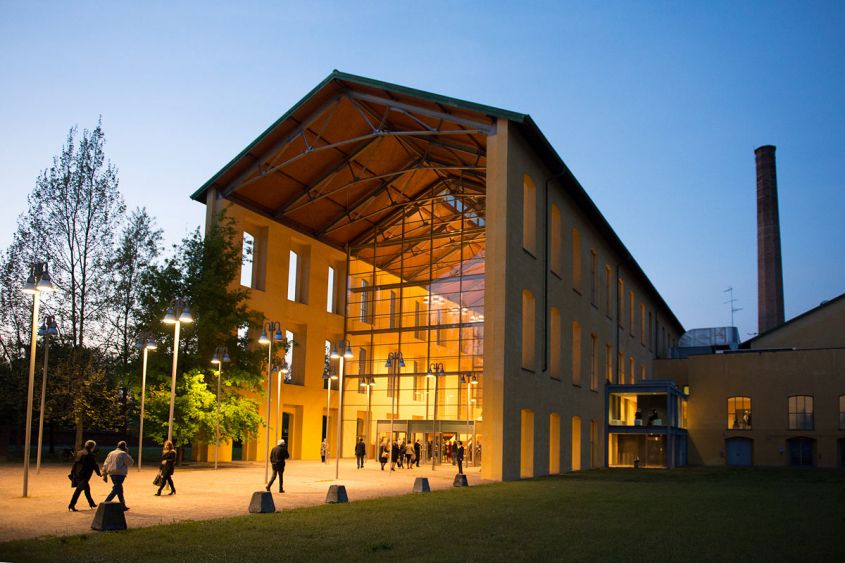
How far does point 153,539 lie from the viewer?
1238 centimetres

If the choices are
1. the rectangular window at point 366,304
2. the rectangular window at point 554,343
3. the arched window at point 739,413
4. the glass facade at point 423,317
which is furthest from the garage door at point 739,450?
the rectangular window at point 366,304

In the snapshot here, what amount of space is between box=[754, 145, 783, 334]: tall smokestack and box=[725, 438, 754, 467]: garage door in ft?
54.3

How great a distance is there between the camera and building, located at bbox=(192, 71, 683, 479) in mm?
31078

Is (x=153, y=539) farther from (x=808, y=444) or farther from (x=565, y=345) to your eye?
(x=808, y=444)

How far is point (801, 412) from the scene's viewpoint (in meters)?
49.7

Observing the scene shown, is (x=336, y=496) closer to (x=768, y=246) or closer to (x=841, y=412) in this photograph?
(x=841, y=412)

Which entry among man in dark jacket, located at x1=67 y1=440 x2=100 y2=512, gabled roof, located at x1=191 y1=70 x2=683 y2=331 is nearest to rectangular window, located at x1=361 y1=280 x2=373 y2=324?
gabled roof, located at x1=191 y1=70 x2=683 y2=331

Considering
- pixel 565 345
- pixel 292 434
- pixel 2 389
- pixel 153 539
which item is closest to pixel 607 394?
pixel 565 345

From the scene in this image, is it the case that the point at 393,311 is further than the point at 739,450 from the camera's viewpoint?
No

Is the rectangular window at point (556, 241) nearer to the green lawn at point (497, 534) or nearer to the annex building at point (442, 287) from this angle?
the annex building at point (442, 287)

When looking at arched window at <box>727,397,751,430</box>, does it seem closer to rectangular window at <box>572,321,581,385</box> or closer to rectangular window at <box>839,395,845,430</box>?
rectangular window at <box>839,395,845,430</box>

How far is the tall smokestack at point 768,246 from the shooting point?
6531cm

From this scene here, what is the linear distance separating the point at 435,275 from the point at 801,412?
2364cm

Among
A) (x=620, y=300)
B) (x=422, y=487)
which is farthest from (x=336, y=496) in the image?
(x=620, y=300)
